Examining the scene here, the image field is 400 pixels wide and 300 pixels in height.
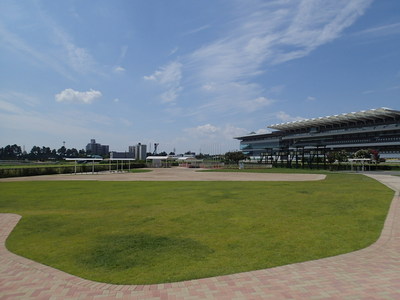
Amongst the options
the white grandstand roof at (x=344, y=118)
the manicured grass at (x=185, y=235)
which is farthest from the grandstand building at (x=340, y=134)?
the manicured grass at (x=185, y=235)

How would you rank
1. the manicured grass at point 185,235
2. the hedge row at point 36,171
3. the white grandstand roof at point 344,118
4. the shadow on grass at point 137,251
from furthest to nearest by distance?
the white grandstand roof at point 344,118 < the hedge row at point 36,171 < the shadow on grass at point 137,251 < the manicured grass at point 185,235

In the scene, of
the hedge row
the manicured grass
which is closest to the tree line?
the hedge row

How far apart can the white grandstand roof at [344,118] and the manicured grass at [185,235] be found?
263 ft

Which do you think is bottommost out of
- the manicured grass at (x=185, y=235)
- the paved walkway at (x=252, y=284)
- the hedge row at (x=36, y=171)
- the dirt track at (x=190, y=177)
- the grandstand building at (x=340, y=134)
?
the paved walkway at (x=252, y=284)

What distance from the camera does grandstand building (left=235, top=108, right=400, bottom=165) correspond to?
78875 mm

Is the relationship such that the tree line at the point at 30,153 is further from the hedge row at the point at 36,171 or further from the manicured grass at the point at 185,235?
the manicured grass at the point at 185,235

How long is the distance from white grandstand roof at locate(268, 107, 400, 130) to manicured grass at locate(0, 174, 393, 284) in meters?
80.1

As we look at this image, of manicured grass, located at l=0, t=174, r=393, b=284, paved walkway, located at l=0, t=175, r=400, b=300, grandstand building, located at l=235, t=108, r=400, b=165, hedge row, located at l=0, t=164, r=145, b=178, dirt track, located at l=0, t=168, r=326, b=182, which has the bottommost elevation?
paved walkway, located at l=0, t=175, r=400, b=300

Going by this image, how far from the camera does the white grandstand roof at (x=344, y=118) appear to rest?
77787 mm

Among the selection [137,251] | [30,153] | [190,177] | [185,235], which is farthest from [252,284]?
[30,153]

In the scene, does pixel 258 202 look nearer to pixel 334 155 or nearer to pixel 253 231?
pixel 253 231

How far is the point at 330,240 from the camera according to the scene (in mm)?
7012

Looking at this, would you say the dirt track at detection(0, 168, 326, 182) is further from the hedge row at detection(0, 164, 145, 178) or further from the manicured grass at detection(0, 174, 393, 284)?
the manicured grass at detection(0, 174, 393, 284)

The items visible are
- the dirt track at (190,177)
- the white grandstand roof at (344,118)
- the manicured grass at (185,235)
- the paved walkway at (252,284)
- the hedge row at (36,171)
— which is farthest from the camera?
the white grandstand roof at (344,118)
